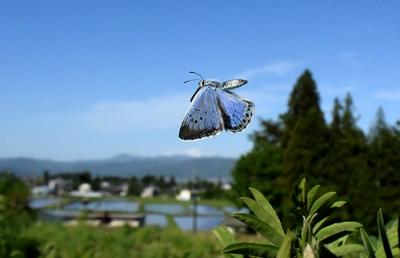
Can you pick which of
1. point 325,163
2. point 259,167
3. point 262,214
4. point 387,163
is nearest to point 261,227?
point 262,214

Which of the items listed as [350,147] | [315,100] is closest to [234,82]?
[350,147]

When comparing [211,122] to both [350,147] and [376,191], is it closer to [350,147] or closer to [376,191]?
[376,191]

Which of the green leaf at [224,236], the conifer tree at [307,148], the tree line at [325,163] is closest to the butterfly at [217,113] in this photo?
the green leaf at [224,236]

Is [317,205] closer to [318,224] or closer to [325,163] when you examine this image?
[318,224]

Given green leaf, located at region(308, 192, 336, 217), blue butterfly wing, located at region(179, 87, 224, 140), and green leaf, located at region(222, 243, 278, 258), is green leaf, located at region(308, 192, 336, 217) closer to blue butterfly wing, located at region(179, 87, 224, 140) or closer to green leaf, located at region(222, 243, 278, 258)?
green leaf, located at region(222, 243, 278, 258)

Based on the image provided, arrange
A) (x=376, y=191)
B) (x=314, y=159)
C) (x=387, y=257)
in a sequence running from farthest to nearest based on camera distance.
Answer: (x=314, y=159) < (x=376, y=191) < (x=387, y=257)
